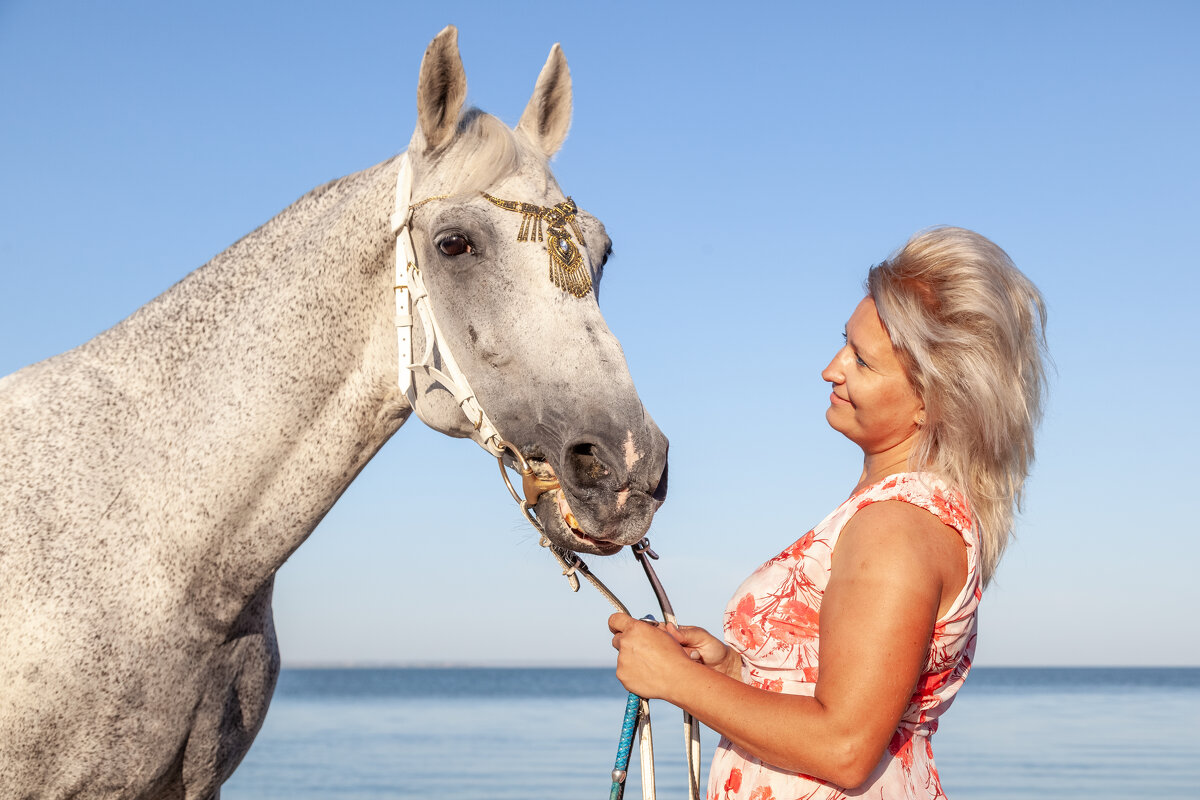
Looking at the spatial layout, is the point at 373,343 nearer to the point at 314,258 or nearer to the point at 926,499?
the point at 314,258

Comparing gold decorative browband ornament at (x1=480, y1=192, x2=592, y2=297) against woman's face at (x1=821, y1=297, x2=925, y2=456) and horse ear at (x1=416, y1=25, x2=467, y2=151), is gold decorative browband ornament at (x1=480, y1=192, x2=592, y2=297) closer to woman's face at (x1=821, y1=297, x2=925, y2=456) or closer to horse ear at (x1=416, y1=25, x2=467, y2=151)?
horse ear at (x1=416, y1=25, x2=467, y2=151)

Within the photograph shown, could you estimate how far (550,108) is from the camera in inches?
113

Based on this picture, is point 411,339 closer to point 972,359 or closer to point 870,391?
point 870,391

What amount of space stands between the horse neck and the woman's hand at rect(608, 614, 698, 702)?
899mm

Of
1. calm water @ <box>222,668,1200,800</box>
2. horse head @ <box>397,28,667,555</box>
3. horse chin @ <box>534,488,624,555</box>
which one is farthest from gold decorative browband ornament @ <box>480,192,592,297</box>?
calm water @ <box>222,668,1200,800</box>

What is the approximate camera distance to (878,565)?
1763 millimetres

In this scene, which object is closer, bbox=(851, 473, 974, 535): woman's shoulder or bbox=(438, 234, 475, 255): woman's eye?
bbox=(851, 473, 974, 535): woman's shoulder

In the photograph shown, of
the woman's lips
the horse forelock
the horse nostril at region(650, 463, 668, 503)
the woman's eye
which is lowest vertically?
the horse nostril at region(650, 463, 668, 503)

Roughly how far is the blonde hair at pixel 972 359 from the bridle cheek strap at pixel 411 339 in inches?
37.0

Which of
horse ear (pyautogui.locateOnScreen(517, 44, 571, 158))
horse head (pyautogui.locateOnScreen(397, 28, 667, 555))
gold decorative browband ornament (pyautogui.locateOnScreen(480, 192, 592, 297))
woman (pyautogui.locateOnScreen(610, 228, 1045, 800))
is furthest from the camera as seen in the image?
horse ear (pyautogui.locateOnScreen(517, 44, 571, 158))

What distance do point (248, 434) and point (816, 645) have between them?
1392 millimetres

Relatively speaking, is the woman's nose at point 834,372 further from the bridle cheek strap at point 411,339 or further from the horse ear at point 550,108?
the horse ear at point 550,108

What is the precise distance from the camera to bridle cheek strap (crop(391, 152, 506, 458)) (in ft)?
7.89

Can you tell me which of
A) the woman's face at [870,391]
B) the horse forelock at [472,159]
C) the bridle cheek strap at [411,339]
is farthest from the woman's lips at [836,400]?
the horse forelock at [472,159]
